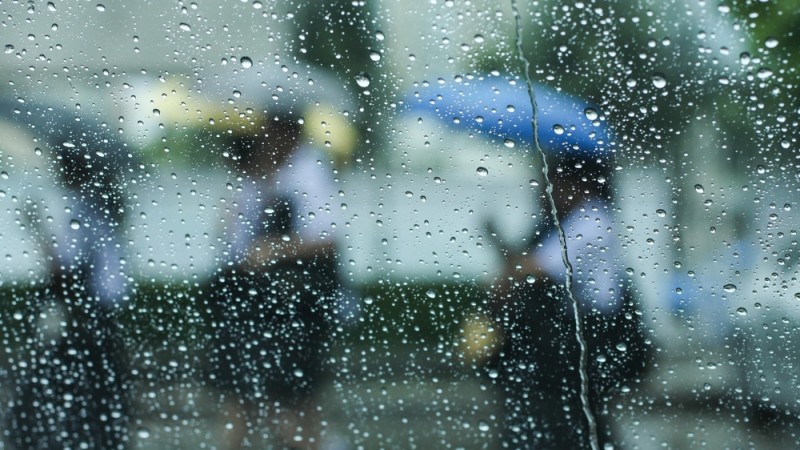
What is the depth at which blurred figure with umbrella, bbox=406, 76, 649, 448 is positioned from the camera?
4.00ft

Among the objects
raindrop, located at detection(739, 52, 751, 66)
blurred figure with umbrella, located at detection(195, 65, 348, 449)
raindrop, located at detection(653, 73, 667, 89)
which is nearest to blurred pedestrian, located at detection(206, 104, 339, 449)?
blurred figure with umbrella, located at detection(195, 65, 348, 449)

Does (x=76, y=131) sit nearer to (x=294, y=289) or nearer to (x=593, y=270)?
(x=294, y=289)

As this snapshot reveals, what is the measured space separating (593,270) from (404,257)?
0.35 m

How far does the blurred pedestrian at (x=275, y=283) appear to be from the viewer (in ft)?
4.01

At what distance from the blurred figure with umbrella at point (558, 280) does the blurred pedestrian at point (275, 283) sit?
254 mm

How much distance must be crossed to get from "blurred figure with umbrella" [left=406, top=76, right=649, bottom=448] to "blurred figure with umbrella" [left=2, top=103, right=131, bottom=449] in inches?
23.6

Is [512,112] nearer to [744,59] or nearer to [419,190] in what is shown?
[419,190]

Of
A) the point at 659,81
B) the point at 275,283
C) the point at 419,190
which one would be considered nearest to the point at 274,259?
the point at 275,283

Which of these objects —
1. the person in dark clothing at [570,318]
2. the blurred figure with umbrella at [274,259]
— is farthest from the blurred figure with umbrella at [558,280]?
the blurred figure with umbrella at [274,259]

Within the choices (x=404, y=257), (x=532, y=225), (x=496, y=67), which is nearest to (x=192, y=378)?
(x=404, y=257)

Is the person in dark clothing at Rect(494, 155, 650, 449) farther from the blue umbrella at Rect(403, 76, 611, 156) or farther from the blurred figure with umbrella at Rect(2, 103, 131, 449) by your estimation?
the blurred figure with umbrella at Rect(2, 103, 131, 449)

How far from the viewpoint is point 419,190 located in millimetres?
1261

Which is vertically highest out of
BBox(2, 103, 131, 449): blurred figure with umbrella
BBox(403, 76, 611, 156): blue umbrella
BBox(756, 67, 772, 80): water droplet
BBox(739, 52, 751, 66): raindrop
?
BBox(739, 52, 751, 66): raindrop

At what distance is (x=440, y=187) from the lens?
1265mm
